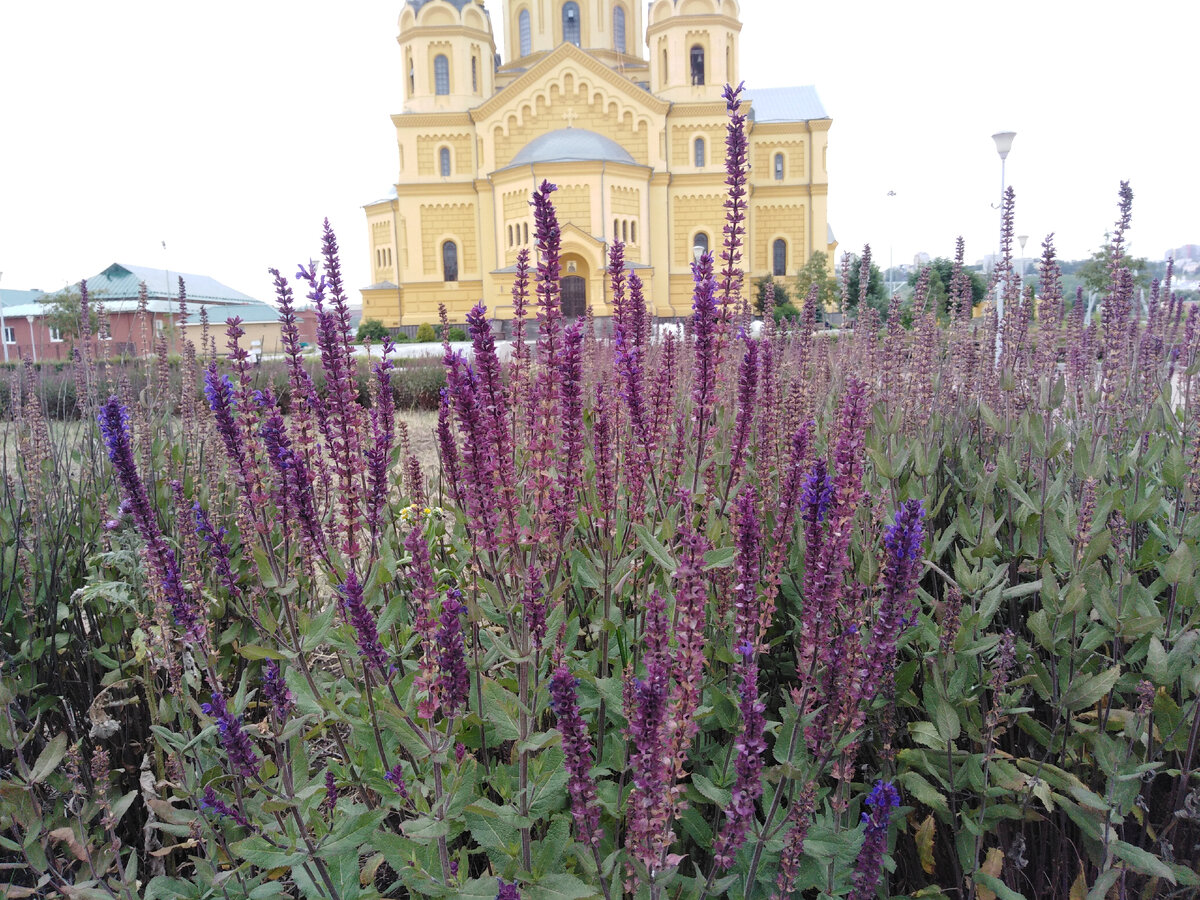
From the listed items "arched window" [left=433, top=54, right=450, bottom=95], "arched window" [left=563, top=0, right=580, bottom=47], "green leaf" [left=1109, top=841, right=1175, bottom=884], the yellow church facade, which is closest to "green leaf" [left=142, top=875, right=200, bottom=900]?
"green leaf" [left=1109, top=841, right=1175, bottom=884]

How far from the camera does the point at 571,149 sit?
32.2 metres

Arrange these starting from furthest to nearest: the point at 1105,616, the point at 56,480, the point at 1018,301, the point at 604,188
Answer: the point at 604,188
the point at 1018,301
the point at 56,480
the point at 1105,616

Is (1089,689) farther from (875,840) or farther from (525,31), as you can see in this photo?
(525,31)

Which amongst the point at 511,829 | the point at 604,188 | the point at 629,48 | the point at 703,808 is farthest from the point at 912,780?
the point at 629,48

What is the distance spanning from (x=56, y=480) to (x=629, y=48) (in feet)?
144

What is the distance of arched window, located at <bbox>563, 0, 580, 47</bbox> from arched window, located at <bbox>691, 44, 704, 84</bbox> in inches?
307

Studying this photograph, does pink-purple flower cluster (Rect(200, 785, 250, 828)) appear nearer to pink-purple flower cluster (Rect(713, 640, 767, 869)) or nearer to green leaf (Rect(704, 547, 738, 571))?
pink-purple flower cluster (Rect(713, 640, 767, 869))

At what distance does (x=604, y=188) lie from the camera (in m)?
31.7

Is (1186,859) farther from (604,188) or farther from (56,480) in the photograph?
(604,188)

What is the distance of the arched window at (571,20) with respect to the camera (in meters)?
A: 38.6

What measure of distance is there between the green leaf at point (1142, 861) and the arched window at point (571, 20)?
43.9 m

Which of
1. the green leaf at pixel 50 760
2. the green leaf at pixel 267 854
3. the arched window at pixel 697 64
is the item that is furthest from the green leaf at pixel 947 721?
the arched window at pixel 697 64

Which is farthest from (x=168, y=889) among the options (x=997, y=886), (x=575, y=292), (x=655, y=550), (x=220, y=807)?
(x=575, y=292)

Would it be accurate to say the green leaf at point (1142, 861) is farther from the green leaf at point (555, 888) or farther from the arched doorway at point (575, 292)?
the arched doorway at point (575, 292)
